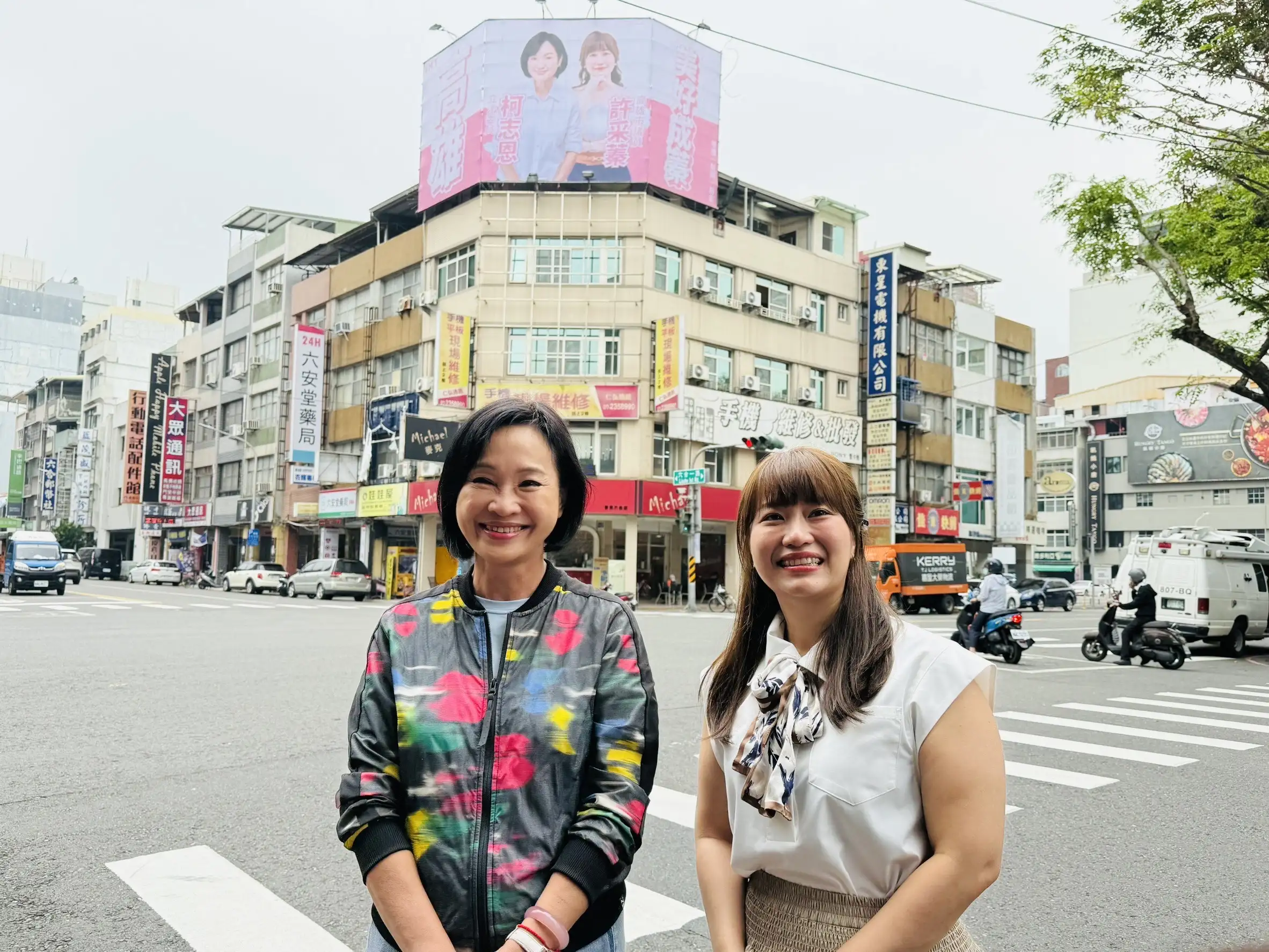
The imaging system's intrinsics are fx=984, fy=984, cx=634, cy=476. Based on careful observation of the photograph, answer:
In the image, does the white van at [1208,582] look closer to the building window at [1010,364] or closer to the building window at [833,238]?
the building window at [833,238]

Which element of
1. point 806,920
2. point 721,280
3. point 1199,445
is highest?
point 721,280

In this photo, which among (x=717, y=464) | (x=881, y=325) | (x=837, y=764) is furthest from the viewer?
(x=881, y=325)

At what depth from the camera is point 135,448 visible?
55469 millimetres

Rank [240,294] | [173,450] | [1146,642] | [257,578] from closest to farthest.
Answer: [1146,642]
[257,578]
[240,294]
[173,450]

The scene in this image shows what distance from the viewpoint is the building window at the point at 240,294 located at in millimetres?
52531

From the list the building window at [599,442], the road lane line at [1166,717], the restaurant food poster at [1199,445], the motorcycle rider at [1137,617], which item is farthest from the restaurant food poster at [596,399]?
the restaurant food poster at [1199,445]

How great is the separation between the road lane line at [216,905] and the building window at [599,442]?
29062mm

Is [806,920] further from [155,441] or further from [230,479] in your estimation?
[155,441]

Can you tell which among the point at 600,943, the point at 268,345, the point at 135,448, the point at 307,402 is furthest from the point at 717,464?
the point at 135,448

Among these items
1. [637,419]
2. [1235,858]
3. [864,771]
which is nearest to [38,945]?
[864,771]

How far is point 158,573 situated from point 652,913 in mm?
51474

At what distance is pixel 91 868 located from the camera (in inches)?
178

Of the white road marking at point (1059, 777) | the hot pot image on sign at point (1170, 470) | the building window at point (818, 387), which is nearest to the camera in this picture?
the white road marking at point (1059, 777)

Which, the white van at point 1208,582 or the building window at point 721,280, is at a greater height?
the building window at point 721,280
